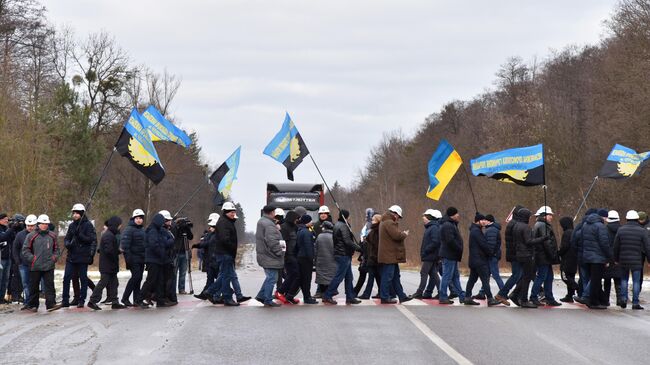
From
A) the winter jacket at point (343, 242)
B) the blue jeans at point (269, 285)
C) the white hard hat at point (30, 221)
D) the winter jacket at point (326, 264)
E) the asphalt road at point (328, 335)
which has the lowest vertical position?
the asphalt road at point (328, 335)

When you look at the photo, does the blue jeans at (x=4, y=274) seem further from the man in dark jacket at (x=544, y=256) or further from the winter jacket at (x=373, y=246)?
the man in dark jacket at (x=544, y=256)

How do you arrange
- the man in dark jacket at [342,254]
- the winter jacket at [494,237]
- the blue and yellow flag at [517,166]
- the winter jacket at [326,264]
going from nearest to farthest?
the winter jacket at [326,264], the man in dark jacket at [342,254], the winter jacket at [494,237], the blue and yellow flag at [517,166]

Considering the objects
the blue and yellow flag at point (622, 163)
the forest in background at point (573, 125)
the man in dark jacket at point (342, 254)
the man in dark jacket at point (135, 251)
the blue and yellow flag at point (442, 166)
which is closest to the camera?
the man in dark jacket at point (135, 251)

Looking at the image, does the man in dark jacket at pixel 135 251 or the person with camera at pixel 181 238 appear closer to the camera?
the man in dark jacket at pixel 135 251

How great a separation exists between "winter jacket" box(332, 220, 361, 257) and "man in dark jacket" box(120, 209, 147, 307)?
3.68 metres

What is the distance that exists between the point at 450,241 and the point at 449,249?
10.3 inches

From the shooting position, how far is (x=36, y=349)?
13.1m

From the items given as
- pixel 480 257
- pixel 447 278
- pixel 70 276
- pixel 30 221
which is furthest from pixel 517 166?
pixel 30 221

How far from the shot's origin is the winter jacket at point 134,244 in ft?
64.5

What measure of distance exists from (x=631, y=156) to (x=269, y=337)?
43.1 ft

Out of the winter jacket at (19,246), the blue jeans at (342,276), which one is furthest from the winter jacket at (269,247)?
the winter jacket at (19,246)

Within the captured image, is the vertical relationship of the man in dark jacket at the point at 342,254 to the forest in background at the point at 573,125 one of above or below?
below

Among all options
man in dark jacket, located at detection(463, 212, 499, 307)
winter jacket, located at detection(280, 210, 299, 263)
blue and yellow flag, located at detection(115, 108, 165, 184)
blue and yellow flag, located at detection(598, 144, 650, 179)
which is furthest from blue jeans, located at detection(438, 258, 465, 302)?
blue and yellow flag, located at detection(115, 108, 165, 184)

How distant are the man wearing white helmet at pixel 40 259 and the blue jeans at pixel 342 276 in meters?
5.21
